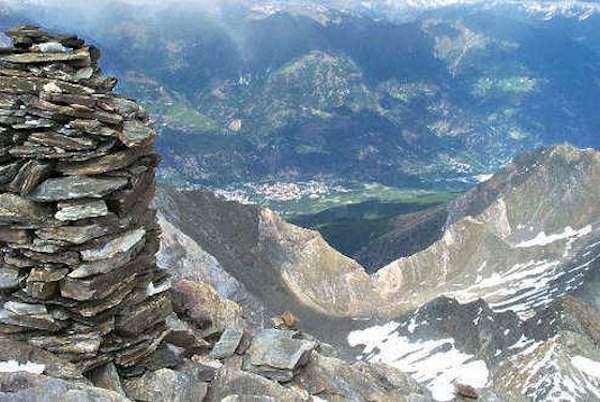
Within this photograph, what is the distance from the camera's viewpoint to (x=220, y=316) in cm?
6125

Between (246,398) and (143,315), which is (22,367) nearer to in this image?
(143,315)

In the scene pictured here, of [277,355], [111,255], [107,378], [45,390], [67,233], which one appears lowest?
[277,355]

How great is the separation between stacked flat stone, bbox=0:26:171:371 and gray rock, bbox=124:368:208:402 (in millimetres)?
1968

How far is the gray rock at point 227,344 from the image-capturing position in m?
50.0

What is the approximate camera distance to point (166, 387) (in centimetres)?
4272

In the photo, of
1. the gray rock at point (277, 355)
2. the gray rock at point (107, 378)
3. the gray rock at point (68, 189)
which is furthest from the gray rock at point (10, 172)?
the gray rock at point (277, 355)

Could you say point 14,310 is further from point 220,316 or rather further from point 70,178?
point 220,316

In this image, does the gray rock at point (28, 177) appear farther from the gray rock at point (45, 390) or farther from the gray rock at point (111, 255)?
the gray rock at point (45, 390)

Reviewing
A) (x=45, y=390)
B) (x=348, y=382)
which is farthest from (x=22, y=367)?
(x=348, y=382)

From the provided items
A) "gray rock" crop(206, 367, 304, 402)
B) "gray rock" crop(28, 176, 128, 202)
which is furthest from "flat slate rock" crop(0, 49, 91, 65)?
"gray rock" crop(206, 367, 304, 402)

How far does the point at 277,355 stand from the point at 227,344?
381 centimetres

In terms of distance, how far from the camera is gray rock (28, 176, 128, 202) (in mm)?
39438

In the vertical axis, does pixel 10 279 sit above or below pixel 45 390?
above

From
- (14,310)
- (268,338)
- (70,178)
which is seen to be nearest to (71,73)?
(70,178)
